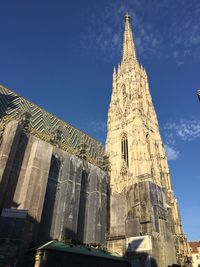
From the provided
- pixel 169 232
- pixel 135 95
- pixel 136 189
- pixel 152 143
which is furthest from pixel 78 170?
pixel 135 95

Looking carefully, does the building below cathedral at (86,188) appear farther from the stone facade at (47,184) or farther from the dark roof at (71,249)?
the dark roof at (71,249)

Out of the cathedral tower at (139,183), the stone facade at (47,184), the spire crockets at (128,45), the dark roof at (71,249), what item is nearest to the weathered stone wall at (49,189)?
the stone facade at (47,184)

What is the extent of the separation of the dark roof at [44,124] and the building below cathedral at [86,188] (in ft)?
0.50

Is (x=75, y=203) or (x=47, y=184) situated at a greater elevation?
(x=47, y=184)

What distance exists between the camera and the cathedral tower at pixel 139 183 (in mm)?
23578

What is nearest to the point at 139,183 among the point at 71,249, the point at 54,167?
the point at 54,167

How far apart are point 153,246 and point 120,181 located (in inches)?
358

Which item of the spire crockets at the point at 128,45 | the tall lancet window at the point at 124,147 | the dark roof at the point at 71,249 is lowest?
the dark roof at the point at 71,249

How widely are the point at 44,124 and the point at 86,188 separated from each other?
9.70 metres

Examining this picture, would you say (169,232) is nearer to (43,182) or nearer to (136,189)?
(136,189)

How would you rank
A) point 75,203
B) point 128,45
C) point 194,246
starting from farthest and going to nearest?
point 128,45
point 194,246
point 75,203

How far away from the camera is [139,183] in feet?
91.4

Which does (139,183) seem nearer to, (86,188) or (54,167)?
(86,188)

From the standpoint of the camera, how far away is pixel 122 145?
113ft
